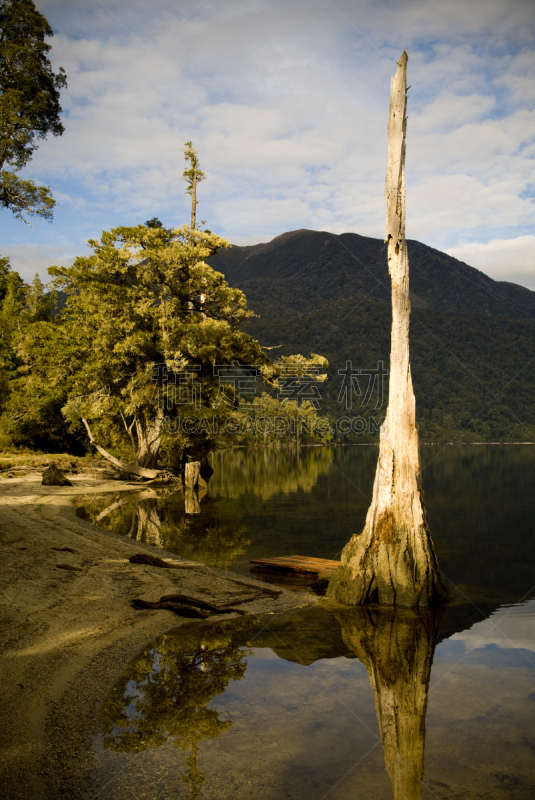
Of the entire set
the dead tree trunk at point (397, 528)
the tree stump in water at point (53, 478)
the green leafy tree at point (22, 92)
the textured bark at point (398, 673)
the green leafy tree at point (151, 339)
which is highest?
the green leafy tree at point (22, 92)

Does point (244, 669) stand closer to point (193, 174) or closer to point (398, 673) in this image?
point (398, 673)

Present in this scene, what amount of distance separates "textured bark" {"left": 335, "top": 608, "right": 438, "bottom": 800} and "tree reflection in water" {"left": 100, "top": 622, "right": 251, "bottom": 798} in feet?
5.56

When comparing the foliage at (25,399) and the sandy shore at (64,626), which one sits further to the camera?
the foliage at (25,399)

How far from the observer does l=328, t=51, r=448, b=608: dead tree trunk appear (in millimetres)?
10391

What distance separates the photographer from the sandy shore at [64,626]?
4.97 m

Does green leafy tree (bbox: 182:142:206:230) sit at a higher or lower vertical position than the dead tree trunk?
higher

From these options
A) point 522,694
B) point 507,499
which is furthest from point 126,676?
point 507,499

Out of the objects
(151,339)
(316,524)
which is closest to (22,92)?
(151,339)

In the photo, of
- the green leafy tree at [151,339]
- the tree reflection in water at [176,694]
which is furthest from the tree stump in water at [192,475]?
the tree reflection in water at [176,694]

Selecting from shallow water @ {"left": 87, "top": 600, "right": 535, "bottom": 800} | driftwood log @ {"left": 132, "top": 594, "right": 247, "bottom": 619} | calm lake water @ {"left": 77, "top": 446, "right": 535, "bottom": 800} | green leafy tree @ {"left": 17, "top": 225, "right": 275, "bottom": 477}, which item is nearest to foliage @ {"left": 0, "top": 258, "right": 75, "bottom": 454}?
green leafy tree @ {"left": 17, "top": 225, "right": 275, "bottom": 477}

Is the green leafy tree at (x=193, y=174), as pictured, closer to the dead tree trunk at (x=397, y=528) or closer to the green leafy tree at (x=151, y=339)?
the green leafy tree at (x=151, y=339)

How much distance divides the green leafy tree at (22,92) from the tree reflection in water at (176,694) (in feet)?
60.8

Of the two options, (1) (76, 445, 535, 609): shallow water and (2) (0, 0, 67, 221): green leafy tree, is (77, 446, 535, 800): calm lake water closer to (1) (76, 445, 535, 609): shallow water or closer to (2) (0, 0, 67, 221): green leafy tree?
(1) (76, 445, 535, 609): shallow water

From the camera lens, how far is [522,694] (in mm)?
7066
